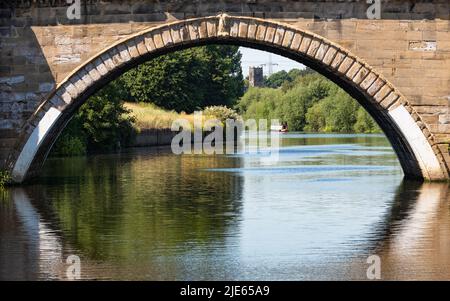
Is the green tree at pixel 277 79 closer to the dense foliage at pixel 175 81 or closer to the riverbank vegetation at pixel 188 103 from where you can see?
the riverbank vegetation at pixel 188 103

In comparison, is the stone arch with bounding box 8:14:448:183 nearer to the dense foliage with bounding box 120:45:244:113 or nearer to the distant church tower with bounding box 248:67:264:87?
the dense foliage with bounding box 120:45:244:113

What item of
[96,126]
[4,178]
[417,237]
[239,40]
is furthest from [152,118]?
[417,237]

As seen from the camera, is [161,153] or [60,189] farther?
[161,153]

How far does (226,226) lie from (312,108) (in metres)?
76.1

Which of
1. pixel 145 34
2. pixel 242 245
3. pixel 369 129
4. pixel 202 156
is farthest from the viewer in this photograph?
pixel 369 129

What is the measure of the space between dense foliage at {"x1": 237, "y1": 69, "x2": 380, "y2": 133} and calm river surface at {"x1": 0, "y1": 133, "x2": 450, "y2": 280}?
53.6 metres

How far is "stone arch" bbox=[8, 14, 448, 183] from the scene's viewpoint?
67.2 feet

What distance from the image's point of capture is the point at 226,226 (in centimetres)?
1455

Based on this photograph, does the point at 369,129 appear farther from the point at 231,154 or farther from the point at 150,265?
the point at 150,265

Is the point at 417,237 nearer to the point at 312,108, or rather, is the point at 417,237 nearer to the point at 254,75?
the point at 312,108
